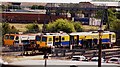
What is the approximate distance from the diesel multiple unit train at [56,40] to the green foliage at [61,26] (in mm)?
52

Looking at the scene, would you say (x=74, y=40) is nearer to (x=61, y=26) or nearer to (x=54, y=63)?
(x=61, y=26)

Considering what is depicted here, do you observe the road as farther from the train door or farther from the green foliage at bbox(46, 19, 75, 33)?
the green foliage at bbox(46, 19, 75, 33)

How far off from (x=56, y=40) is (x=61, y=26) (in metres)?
0.18

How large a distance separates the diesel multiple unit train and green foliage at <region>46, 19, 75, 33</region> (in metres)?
0.05

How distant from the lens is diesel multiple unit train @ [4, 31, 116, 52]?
2926mm

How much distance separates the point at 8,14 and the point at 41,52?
557 millimetres

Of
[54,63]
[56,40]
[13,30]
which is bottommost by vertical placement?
[54,63]

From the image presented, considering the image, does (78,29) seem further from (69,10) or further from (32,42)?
(32,42)

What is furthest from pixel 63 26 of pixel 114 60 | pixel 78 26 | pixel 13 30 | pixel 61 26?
pixel 114 60

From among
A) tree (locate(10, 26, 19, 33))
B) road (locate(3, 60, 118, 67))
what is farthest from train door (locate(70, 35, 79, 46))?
tree (locate(10, 26, 19, 33))

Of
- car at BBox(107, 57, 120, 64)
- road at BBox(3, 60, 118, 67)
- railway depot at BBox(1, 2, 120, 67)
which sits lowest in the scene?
road at BBox(3, 60, 118, 67)

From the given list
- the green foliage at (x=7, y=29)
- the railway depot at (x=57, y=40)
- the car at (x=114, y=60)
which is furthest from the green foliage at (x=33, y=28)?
the car at (x=114, y=60)

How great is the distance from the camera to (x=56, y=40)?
3.01 m

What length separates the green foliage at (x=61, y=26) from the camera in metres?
2.85
